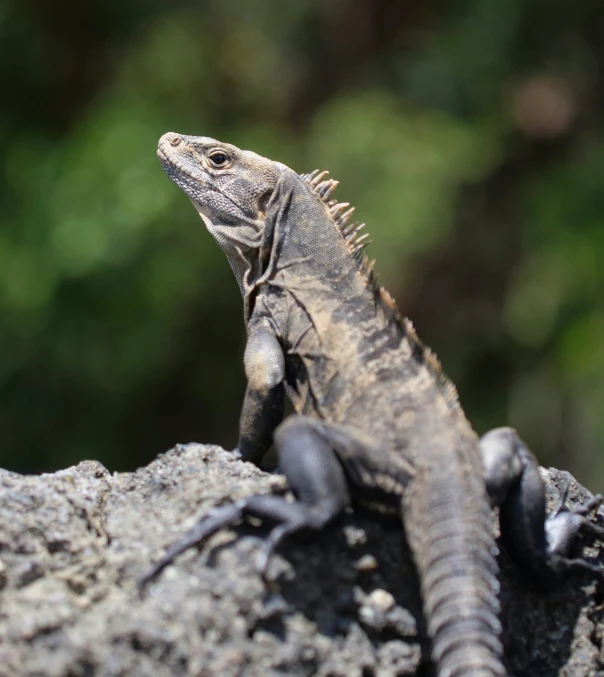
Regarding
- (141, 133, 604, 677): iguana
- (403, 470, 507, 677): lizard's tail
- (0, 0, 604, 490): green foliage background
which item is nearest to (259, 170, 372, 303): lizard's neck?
(141, 133, 604, 677): iguana

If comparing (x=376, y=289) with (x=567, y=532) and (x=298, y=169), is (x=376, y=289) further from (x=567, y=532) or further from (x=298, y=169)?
(x=298, y=169)

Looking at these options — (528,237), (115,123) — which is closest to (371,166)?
(528,237)

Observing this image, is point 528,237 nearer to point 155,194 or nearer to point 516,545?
point 155,194

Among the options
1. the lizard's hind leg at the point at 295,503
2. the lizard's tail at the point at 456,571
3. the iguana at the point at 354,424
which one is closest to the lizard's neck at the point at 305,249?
the iguana at the point at 354,424

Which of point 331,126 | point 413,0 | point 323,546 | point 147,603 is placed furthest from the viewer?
point 413,0

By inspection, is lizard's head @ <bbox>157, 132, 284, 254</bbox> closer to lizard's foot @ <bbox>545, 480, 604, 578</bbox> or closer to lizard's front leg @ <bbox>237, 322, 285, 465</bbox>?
lizard's front leg @ <bbox>237, 322, 285, 465</bbox>

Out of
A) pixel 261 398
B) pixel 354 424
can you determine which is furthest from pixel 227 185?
pixel 354 424
